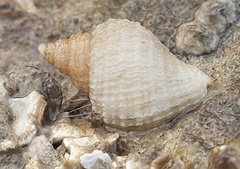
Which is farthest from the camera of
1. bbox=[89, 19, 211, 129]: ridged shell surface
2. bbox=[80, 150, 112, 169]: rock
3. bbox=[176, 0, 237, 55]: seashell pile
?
bbox=[176, 0, 237, 55]: seashell pile

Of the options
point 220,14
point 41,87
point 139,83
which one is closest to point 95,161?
point 139,83

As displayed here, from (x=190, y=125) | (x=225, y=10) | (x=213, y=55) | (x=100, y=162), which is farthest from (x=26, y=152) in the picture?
(x=225, y=10)

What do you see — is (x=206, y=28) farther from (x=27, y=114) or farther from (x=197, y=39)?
(x=27, y=114)

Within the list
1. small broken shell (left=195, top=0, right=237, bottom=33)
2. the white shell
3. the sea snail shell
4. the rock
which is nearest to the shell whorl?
the sea snail shell

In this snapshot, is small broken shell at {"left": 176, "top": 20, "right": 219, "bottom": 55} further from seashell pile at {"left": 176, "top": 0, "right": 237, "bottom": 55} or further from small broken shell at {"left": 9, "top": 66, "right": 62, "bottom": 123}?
small broken shell at {"left": 9, "top": 66, "right": 62, "bottom": 123}

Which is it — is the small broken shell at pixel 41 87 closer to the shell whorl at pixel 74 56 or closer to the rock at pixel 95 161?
the shell whorl at pixel 74 56

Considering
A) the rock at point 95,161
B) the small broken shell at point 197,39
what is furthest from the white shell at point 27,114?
the small broken shell at point 197,39

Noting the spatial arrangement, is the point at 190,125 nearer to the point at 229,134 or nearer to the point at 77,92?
the point at 229,134
